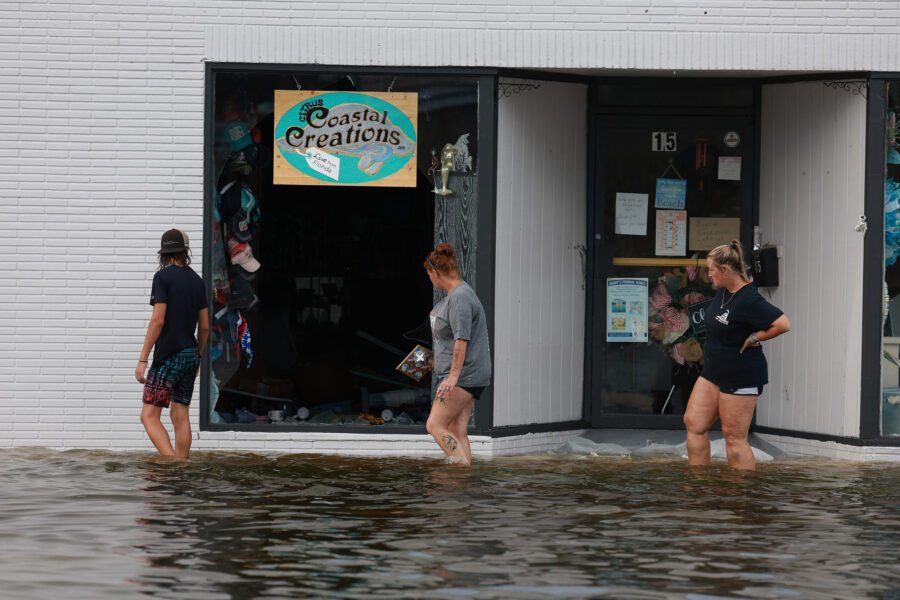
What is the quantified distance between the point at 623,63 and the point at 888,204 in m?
2.41

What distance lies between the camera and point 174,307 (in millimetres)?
10055

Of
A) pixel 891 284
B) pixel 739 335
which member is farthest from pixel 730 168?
pixel 739 335

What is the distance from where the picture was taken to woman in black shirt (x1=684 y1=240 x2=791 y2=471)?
9.55 m

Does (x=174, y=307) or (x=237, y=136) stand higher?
(x=237, y=136)

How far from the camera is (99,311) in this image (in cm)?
1139

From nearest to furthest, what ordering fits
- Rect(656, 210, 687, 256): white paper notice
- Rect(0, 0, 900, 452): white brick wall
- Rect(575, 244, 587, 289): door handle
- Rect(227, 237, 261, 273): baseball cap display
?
Rect(0, 0, 900, 452): white brick wall, Rect(227, 237, 261, 273): baseball cap display, Rect(575, 244, 587, 289): door handle, Rect(656, 210, 687, 256): white paper notice

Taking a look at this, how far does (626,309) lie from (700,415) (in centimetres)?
264

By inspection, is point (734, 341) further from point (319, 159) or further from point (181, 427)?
point (181, 427)

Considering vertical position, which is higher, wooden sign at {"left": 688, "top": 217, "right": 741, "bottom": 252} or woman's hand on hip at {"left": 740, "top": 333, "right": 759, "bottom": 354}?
wooden sign at {"left": 688, "top": 217, "right": 741, "bottom": 252}

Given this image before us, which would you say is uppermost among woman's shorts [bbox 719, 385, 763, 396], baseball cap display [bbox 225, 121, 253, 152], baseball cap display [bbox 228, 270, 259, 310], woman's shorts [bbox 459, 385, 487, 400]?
baseball cap display [bbox 225, 121, 253, 152]

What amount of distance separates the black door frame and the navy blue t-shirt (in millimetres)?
3747

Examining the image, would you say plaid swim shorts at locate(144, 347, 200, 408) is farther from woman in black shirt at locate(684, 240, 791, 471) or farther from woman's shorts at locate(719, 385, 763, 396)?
woman's shorts at locate(719, 385, 763, 396)

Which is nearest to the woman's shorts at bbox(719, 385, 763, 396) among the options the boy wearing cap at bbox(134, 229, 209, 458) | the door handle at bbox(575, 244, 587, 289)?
the door handle at bbox(575, 244, 587, 289)

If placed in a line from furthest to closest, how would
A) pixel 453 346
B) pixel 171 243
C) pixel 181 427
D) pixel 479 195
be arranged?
pixel 479 195
pixel 181 427
pixel 171 243
pixel 453 346
